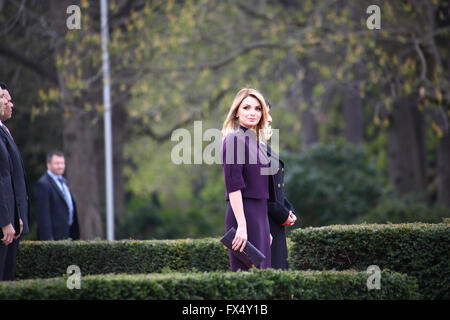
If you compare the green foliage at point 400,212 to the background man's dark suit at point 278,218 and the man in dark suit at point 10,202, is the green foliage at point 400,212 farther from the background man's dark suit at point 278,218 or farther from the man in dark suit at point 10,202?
the man in dark suit at point 10,202

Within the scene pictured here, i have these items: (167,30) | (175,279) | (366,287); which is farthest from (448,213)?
(175,279)

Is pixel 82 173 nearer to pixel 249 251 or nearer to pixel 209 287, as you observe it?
pixel 249 251

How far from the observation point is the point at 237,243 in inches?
207

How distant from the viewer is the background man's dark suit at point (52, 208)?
9.17 meters

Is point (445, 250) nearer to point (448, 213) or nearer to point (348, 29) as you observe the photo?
point (448, 213)

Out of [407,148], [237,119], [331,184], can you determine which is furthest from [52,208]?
[407,148]

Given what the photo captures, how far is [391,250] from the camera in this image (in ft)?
20.1

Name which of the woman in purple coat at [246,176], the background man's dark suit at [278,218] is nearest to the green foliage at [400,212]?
the background man's dark suit at [278,218]

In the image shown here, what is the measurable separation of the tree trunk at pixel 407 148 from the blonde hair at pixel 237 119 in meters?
14.4

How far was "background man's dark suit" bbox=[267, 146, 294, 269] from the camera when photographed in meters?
5.76

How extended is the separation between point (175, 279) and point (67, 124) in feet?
34.7

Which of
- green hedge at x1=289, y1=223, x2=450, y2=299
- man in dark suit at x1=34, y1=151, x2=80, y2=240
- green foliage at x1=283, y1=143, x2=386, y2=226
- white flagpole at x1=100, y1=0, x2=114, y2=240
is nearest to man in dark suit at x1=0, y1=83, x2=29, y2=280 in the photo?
green hedge at x1=289, y1=223, x2=450, y2=299

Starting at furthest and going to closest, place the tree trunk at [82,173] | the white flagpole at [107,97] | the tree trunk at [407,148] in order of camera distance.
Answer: the tree trunk at [407,148]
the tree trunk at [82,173]
the white flagpole at [107,97]

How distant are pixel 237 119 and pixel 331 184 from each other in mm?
13463
